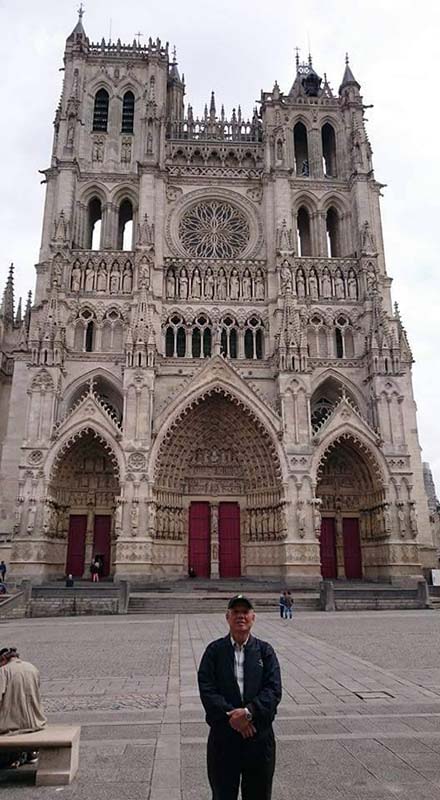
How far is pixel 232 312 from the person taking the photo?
30.7 metres

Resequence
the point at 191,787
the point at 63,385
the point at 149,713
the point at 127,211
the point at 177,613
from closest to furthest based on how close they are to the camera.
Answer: the point at 191,787, the point at 149,713, the point at 177,613, the point at 63,385, the point at 127,211

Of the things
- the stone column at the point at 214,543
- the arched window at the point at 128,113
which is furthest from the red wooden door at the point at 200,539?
the arched window at the point at 128,113

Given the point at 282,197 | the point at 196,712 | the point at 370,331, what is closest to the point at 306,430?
the point at 370,331

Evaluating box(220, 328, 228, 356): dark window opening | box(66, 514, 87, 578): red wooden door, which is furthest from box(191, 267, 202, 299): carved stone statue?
box(66, 514, 87, 578): red wooden door

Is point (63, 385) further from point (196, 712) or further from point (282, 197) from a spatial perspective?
point (196, 712)

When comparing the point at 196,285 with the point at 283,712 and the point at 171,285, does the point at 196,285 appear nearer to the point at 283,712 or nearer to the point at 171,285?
the point at 171,285

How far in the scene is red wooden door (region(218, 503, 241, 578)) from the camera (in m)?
28.1

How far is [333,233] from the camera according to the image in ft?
118

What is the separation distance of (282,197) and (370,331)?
31.5ft

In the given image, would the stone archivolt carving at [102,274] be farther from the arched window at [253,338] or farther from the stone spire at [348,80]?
the stone spire at [348,80]

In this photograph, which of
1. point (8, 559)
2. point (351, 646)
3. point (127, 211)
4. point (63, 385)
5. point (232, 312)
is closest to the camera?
point (351, 646)

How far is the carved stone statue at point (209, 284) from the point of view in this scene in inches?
1215

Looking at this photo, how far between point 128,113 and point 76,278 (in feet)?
41.7

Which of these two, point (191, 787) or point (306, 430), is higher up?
point (306, 430)
